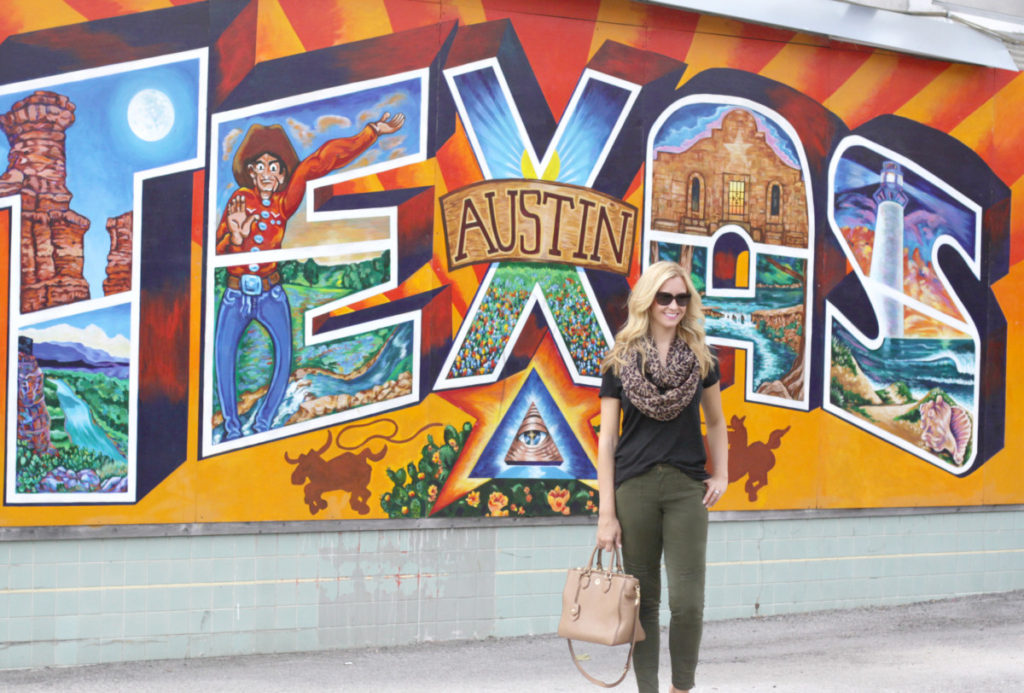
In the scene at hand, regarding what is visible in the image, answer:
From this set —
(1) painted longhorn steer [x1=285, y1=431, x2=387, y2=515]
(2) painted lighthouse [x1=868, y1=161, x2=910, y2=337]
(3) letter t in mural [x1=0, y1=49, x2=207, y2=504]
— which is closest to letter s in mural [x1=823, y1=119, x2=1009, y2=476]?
(2) painted lighthouse [x1=868, y1=161, x2=910, y2=337]

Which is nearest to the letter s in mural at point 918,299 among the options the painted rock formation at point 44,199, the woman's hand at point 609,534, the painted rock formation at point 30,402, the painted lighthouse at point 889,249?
the painted lighthouse at point 889,249

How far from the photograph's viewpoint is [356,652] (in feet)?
23.9

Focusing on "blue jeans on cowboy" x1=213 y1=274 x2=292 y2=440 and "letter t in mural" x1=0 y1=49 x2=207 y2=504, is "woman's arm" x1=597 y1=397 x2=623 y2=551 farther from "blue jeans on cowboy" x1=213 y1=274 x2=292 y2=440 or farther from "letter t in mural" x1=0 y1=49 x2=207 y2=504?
"letter t in mural" x1=0 y1=49 x2=207 y2=504

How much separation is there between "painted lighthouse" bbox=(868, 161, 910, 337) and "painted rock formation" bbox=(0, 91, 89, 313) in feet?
16.5

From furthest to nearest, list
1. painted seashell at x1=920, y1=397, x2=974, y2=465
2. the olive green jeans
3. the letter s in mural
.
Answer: painted seashell at x1=920, y1=397, x2=974, y2=465
the letter s in mural
the olive green jeans

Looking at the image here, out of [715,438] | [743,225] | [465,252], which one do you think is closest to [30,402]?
[465,252]

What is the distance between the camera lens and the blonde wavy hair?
5.43 meters

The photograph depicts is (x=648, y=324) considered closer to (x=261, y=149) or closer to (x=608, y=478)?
(x=608, y=478)

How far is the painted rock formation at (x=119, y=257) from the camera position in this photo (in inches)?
269

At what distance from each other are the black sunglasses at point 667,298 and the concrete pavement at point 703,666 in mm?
2105

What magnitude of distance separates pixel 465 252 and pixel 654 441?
8.58 ft

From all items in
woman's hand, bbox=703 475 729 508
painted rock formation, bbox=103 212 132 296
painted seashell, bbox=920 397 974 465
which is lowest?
woman's hand, bbox=703 475 729 508

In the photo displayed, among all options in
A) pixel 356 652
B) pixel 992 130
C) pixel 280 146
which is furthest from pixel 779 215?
pixel 356 652

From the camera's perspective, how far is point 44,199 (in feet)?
22.1
